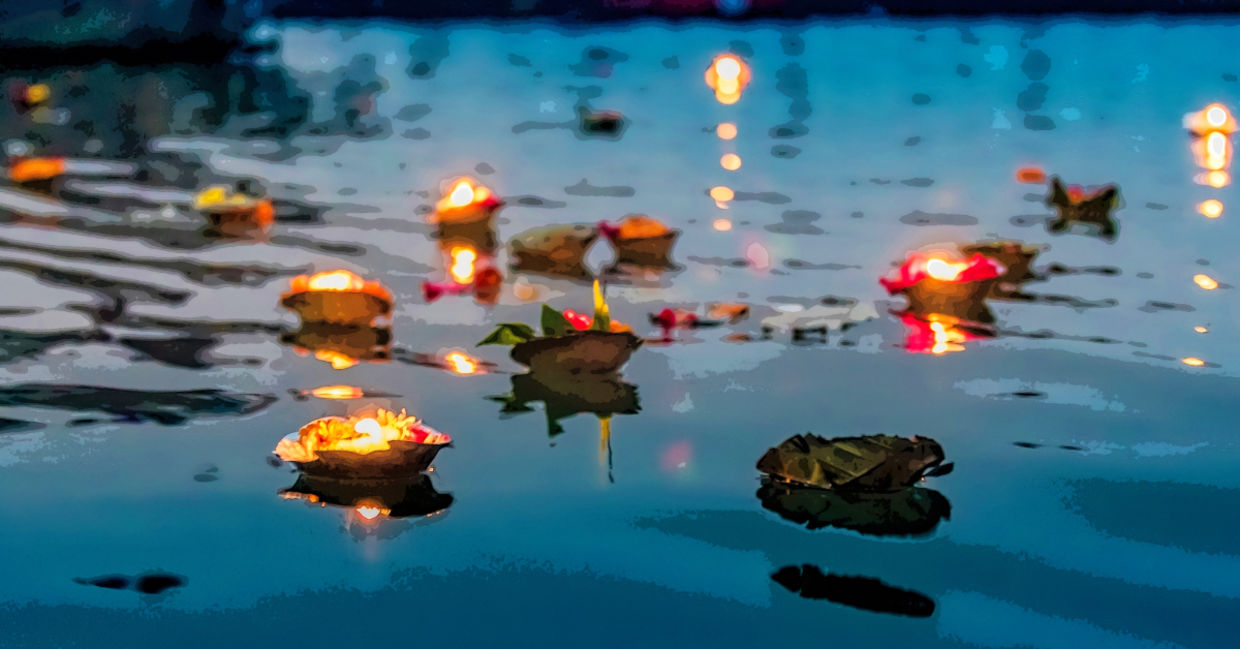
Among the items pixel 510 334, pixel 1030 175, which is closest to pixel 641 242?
pixel 510 334

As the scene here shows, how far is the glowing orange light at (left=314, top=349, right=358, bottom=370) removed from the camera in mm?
3793

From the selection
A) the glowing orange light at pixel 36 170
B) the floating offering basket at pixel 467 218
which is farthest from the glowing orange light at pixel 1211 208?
the glowing orange light at pixel 36 170

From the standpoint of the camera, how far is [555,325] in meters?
3.55

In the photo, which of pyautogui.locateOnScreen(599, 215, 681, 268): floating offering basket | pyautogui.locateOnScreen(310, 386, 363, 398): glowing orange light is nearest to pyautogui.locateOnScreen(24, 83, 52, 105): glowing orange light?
pyautogui.locateOnScreen(599, 215, 681, 268): floating offering basket

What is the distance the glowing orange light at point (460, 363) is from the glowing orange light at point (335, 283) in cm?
46

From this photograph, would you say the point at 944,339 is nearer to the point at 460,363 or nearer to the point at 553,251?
the point at 460,363

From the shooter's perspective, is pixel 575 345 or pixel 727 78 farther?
pixel 727 78

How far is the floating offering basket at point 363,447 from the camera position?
279 centimetres

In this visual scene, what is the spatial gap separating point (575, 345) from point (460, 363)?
430 millimetres

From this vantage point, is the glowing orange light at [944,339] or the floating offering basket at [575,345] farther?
the glowing orange light at [944,339]

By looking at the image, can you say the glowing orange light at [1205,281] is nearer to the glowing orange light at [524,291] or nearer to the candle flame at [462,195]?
the glowing orange light at [524,291]

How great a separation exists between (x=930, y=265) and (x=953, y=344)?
0.44m

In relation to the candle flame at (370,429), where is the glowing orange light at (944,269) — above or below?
above

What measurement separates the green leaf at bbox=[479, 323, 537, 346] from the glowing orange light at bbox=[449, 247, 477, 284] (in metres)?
1.47
